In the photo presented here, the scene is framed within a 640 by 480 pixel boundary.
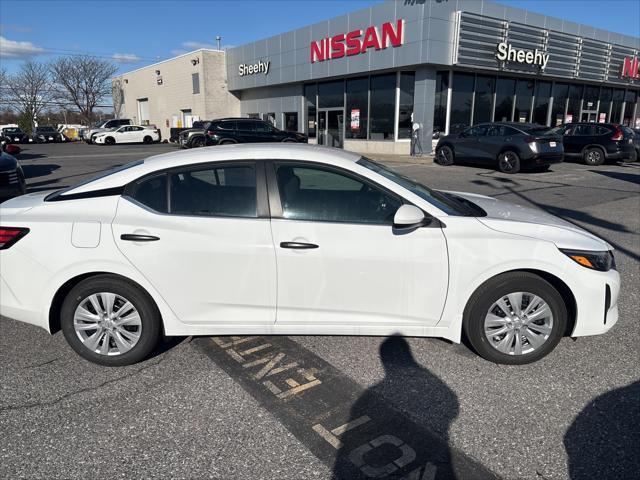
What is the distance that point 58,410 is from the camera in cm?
292

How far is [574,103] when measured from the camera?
28.5 m

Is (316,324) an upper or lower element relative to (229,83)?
lower

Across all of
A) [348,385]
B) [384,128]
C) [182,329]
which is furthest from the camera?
[384,128]

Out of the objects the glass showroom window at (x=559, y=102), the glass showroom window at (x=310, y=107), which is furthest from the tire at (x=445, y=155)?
the glass showroom window at (x=559, y=102)

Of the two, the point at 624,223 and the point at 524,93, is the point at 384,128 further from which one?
the point at 624,223

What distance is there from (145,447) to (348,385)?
129cm

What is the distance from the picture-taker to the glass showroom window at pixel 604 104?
99.2ft

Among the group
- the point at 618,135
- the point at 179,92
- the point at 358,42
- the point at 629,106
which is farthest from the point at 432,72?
the point at 179,92

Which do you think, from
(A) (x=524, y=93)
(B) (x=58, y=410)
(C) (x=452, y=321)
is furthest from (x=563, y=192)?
(A) (x=524, y=93)

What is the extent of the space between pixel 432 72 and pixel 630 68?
15.3 m

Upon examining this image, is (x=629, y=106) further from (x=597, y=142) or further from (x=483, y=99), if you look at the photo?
(x=597, y=142)

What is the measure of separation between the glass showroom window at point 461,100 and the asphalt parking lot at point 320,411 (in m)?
20.5

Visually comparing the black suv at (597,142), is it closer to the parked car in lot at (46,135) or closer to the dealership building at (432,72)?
the dealership building at (432,72)

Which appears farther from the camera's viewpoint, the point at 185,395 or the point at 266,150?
the point at 266,150
